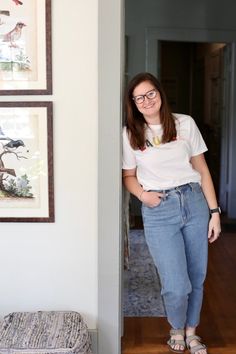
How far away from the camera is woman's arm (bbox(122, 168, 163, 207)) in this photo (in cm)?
238

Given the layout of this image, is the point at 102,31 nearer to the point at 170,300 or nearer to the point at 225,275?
the point at 170,300

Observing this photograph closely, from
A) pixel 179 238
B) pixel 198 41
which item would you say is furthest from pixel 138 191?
pixel 198 41

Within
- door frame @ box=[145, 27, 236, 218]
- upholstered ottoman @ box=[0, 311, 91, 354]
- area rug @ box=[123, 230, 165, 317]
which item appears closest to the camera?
upholstered ottoman @ box=[0, 311, 91, 354]

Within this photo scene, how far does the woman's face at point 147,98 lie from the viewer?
231 cm

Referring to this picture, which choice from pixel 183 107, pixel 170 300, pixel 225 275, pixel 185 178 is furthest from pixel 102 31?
pixel 183 107

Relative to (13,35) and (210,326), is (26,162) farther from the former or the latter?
(210,326)

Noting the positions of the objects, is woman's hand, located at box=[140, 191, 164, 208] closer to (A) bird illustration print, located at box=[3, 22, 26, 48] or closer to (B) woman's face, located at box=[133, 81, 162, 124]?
(B) woman's face, located at box=[133, 81, 162, 124]

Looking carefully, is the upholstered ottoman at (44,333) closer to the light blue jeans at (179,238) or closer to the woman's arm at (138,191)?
the light blue jeans at (179,238)

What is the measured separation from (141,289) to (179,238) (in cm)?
116

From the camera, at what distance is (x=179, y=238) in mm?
2418

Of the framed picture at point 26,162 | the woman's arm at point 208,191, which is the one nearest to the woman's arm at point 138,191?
the woman's arm at point 208,191

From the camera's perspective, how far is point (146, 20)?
205 inches

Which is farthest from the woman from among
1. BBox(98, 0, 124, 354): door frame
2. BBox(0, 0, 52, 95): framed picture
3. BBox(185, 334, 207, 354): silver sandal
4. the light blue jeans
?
BBox(0, 0, 52, 95): framed picture

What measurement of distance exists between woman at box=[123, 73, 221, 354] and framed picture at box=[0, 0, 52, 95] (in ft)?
1.43
